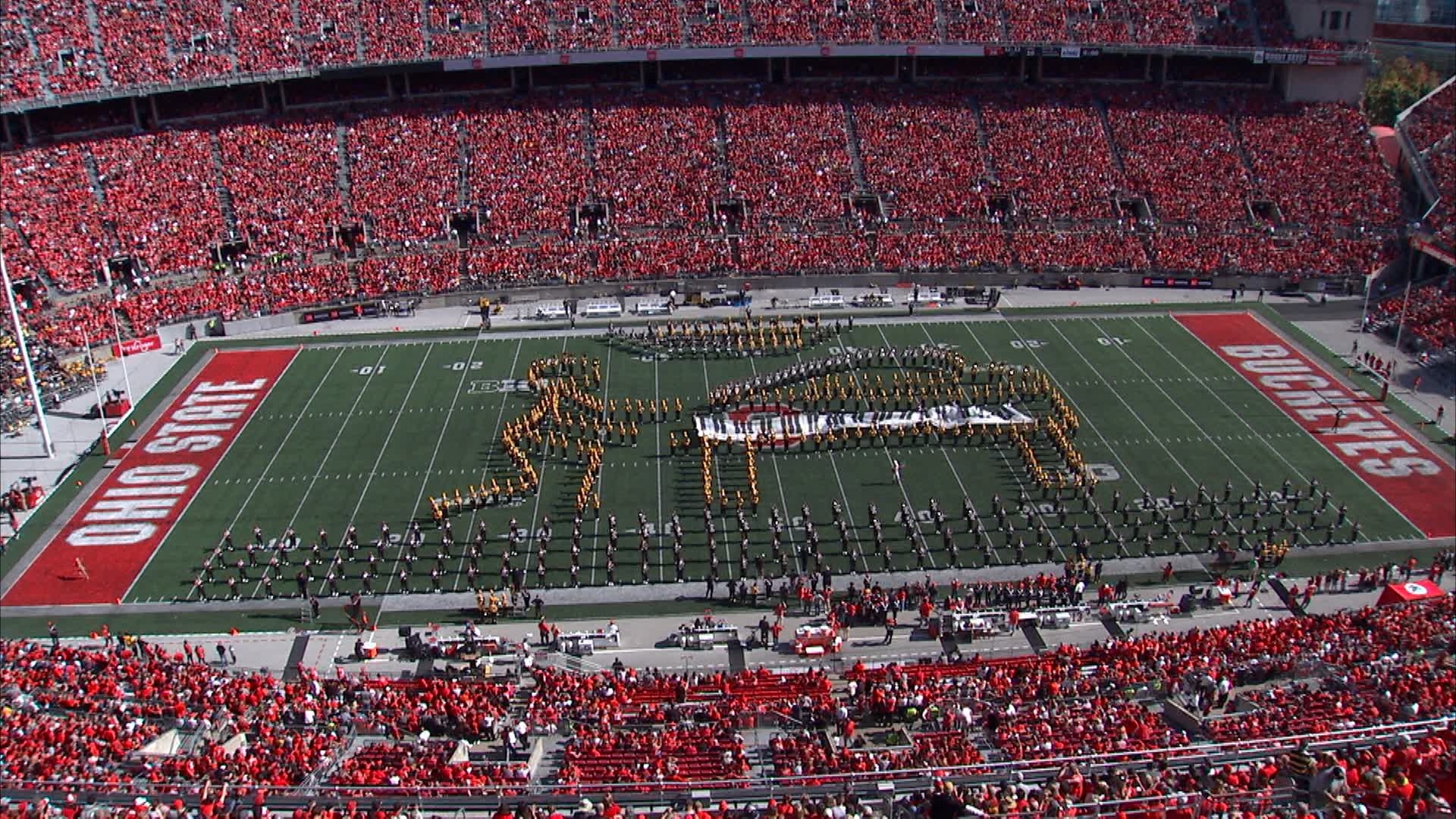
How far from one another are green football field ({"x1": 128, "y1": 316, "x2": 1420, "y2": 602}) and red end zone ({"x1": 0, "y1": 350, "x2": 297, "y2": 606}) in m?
0.60

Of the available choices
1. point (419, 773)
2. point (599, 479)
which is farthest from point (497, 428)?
point (419, 773)

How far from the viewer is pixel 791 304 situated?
154ft

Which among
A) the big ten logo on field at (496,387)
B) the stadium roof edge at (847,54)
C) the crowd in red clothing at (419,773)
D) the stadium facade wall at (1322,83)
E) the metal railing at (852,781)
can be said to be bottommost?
the big ten logo on field at (496,387)

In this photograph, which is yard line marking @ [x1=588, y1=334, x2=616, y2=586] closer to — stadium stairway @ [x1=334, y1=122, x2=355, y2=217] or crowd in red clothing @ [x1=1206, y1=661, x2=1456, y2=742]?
crowd in red clothing @ [x1=1206, y1=661, x2=1456, y2=742]

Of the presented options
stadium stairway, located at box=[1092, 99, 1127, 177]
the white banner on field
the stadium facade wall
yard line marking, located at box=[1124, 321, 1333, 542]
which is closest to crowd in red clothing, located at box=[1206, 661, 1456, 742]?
yard line marking, located at box=[1124, 321, 1333, 542]

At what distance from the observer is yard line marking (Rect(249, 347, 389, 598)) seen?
29266 mm

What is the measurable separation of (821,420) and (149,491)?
17.9m

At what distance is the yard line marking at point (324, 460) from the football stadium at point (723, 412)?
13 centimetres

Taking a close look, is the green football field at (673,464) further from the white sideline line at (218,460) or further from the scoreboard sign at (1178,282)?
the scoreboard sign at (1178,282)

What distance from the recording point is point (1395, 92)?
66750 mm

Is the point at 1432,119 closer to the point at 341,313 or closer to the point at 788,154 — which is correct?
the point at 788,154

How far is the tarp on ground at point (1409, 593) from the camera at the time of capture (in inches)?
1025

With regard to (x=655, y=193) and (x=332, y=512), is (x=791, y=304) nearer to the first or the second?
(x=655, y=193)

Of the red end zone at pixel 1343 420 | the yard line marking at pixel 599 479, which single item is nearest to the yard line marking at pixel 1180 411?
the red end zone at pixel 1343 420
